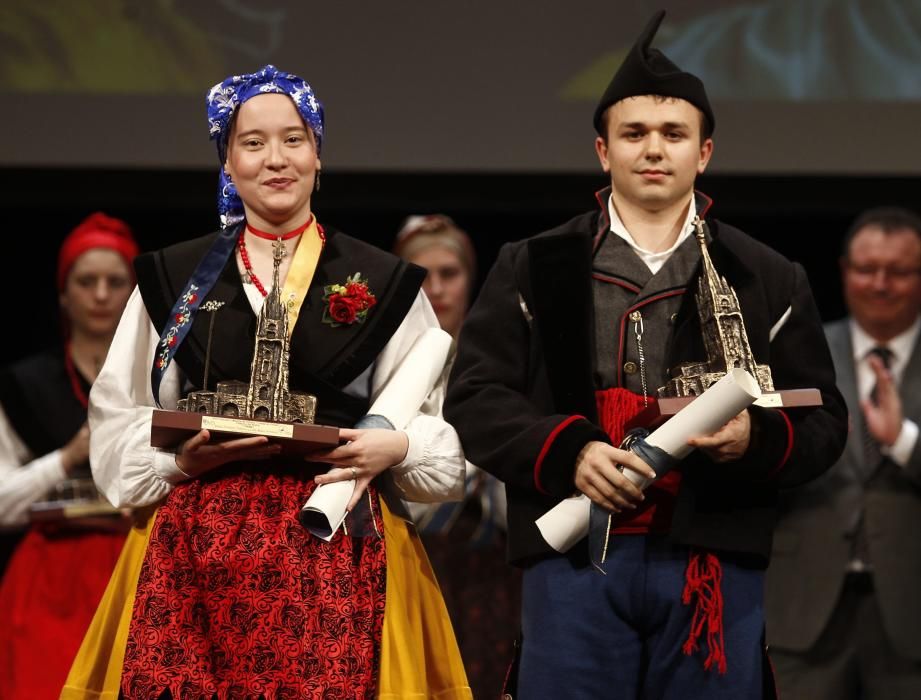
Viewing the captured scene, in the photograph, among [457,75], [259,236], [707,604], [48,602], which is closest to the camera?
[707,604]

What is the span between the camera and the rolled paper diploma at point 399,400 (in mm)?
2941

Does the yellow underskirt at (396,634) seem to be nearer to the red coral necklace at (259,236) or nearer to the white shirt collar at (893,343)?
the red coral necklace at (259,236)

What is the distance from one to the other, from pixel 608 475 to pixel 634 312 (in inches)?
15.2

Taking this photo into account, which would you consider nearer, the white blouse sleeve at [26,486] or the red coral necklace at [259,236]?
the red coral necklace at [259,236]

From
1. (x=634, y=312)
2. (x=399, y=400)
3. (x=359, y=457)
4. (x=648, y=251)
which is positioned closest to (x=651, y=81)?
(x=648, y=251)

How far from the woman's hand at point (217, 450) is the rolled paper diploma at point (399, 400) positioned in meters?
0.13

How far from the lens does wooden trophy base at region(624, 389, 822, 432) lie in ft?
9.44

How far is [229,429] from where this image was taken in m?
2.89

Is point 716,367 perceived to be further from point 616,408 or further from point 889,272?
point 889,272

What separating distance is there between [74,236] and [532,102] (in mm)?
1769

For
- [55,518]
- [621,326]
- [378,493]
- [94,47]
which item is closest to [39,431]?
[55,518]

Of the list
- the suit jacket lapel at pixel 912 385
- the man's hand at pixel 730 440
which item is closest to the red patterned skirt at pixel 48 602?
the man's hand at pixel 730 440

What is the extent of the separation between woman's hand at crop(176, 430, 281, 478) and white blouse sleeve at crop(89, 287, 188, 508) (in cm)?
9

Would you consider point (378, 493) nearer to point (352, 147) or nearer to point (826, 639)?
point (826, 639)
